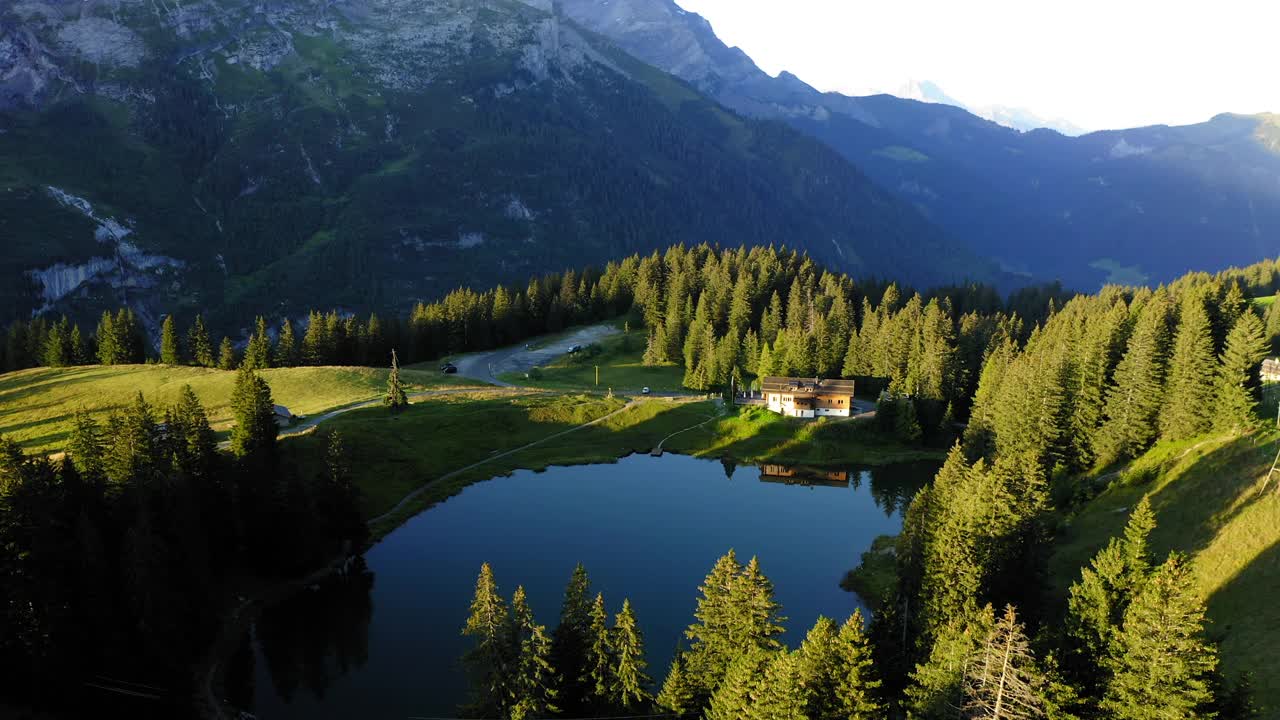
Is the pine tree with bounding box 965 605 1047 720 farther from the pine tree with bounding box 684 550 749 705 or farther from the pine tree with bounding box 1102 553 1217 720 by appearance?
the pine tree with bounding box 684 550 749 705

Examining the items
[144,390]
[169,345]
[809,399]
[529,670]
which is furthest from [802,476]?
[169,345]

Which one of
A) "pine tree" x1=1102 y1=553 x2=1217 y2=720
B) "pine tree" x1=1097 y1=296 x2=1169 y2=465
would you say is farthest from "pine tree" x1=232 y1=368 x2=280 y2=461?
"pine tree" x1=1097 y1=296 x2=1169 y2=465

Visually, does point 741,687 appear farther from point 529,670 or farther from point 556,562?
point 556,562

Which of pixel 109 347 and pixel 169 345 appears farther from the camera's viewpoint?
pixel 169 345

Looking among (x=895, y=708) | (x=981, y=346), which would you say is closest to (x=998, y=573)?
(x=895, y=708)

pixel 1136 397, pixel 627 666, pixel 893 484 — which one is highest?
pixel 1136 397

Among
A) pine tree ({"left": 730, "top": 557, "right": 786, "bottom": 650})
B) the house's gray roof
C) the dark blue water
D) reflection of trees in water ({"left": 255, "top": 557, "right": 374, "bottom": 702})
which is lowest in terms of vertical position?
reflection of trees in water ({"left": 255, "top": 557, "right": 374, "bottom": 702})

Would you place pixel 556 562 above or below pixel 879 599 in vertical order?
below
